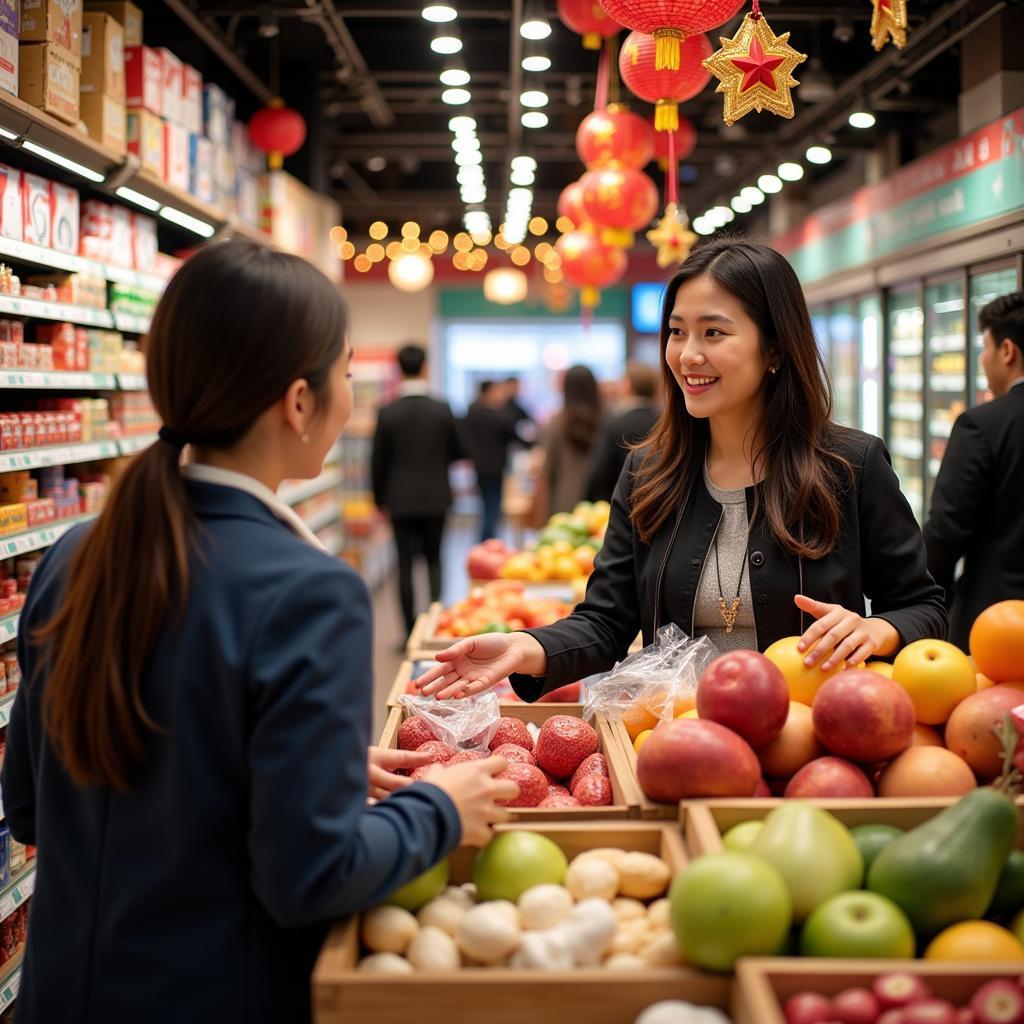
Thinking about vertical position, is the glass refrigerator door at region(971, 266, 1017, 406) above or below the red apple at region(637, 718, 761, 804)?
above

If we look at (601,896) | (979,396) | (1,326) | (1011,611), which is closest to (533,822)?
(601,896)

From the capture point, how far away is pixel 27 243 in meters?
3.78

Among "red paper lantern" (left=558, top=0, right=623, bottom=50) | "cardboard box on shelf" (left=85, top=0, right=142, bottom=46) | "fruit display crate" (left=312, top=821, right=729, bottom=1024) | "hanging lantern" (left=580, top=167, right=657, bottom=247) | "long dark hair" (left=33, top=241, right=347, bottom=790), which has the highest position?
"red paper lantern" (left=558, top=0, right=623, bottom=50)

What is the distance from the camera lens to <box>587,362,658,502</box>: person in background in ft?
23.3

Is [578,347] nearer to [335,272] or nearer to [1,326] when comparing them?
[335,272]

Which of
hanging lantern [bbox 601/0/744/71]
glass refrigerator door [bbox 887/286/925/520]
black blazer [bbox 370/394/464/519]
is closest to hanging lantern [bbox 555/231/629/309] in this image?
black blazer [bbox 370/394/464/519]

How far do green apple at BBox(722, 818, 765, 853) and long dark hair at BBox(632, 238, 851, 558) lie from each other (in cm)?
83

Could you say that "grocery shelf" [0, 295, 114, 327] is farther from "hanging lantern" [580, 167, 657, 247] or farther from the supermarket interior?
"hanging lantern" [580, 167, 657, 247]

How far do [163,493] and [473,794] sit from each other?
56cm

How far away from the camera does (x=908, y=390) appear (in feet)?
27.4

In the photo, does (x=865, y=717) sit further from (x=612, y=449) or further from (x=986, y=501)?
(x=612, y=449)

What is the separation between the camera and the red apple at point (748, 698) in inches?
67.7

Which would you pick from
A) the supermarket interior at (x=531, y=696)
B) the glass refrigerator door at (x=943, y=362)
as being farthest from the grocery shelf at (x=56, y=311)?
the glass refrigerator door at (x=943, y=362)

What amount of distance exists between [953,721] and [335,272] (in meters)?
8.62
